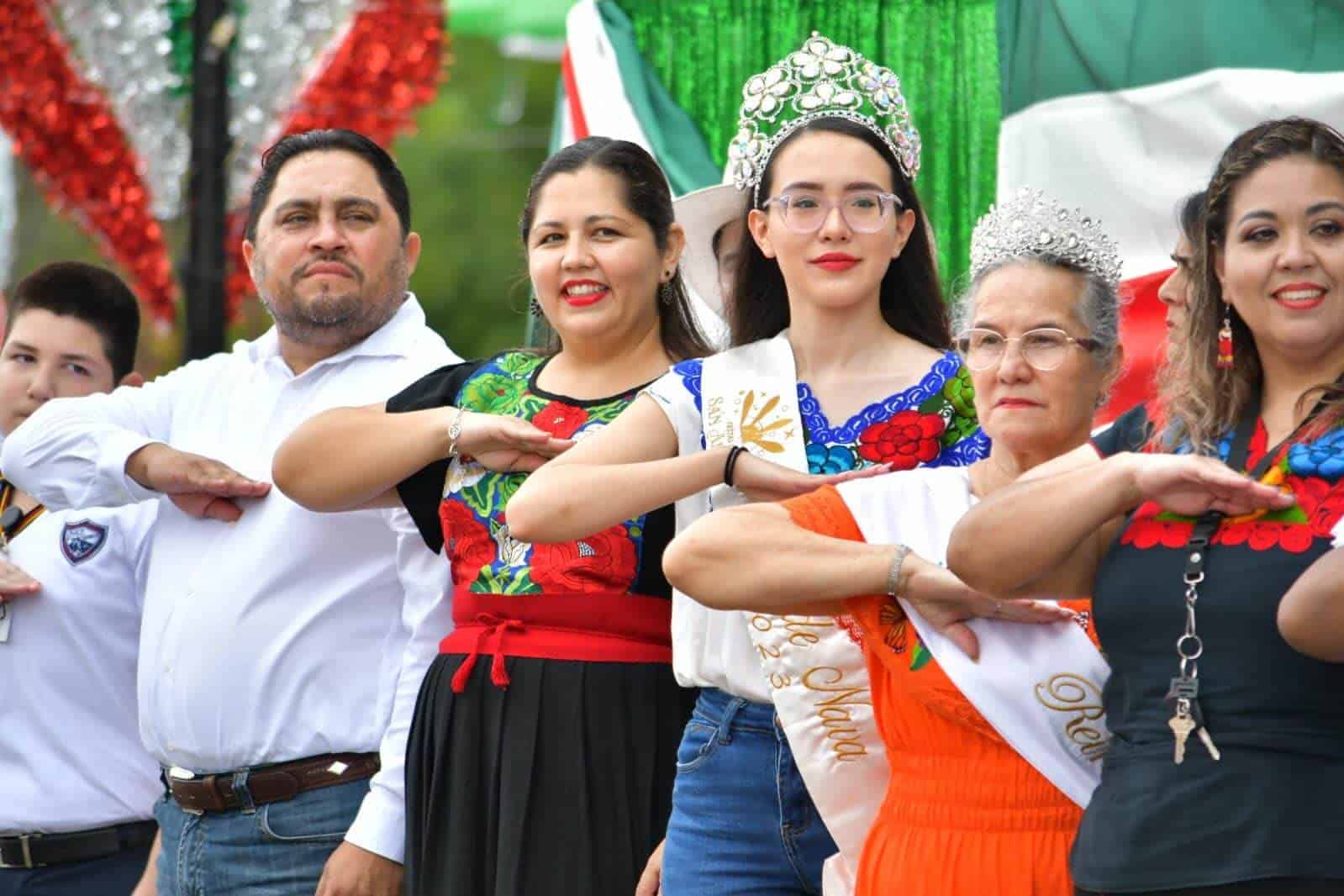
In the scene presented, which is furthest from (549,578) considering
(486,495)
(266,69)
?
(266,69)

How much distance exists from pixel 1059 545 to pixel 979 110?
2417mm

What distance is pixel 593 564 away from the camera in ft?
11.6

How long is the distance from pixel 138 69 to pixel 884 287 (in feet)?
13.7

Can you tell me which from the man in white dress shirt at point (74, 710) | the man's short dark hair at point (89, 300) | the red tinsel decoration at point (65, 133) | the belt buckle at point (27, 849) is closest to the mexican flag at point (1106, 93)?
the man's short dark hair at point (89, 300)

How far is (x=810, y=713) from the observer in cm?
315

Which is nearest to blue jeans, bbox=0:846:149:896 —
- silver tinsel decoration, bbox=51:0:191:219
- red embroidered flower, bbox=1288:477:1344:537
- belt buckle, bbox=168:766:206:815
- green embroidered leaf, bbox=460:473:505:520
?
belt buckle, bbox=168:766:206:815

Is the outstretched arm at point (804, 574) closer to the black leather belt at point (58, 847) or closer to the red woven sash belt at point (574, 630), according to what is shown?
the red woven sash belt at point (574, 630)

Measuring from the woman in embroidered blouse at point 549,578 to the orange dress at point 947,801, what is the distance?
66 centimetres

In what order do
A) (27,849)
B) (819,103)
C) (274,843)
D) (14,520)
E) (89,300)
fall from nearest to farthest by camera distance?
(819,103) → (274,843) → (27,849) → (14,520) → (89,300)

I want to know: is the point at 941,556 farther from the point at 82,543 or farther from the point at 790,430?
the point at 82,543

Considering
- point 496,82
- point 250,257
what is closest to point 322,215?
point 250,257

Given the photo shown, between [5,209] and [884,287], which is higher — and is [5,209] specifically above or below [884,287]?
above

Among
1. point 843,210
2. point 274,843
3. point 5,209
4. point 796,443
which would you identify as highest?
point 5,209

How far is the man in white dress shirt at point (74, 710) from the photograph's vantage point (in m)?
4.61
